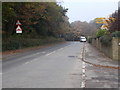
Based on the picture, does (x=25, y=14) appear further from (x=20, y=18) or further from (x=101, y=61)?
(x=101, y=61)

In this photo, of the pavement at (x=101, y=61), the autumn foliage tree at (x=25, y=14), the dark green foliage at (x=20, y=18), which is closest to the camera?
the pavement at (x=101, y=61)

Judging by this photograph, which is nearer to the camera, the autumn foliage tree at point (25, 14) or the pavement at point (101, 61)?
the pavement at point (101, 61)

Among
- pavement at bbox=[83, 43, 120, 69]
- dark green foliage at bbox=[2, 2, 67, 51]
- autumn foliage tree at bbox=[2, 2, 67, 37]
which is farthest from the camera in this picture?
dark green foliage at bbox=[2, 2, 67, 51]

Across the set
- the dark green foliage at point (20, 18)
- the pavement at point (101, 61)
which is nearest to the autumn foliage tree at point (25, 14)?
the dark green foliage at point (20, 18)

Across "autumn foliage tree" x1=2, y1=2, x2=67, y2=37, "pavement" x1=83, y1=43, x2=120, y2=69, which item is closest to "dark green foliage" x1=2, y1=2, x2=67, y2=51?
"autumn foliage tree" x1=2, y1=2, x2=67, y2=37

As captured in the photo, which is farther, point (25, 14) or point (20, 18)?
point (20, 18)

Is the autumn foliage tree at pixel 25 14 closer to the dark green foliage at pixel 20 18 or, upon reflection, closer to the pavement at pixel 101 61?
the dark green foliage at pixel 20 18

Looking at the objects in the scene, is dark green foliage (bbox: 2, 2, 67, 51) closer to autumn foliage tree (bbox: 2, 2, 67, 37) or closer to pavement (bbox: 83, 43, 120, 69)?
autumn foliage tree (bbox: 2, 2, 67, 37)

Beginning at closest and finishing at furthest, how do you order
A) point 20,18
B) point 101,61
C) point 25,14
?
point 101,61 → point 25,14 → point 20,18

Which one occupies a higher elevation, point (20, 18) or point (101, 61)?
point (20, 18)

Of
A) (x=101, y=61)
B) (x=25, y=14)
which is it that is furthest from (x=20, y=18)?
(x=101, y=61)

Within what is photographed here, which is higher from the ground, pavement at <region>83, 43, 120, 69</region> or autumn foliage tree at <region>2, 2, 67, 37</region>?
autumn foliage tree at <region>2, 2, 67, 37</region>

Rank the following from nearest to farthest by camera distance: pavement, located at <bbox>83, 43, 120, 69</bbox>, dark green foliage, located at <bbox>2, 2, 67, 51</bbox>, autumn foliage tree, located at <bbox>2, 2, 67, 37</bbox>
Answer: pavement, located at <bbox>83, 43, 120, 69</bbox> < autumn foliage tree, located at <bbox>2, 2, 67, 37</bbox> < dark green foliage, located at <bbox>2, 2, 67, 51</bbox>

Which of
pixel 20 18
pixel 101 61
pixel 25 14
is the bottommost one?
pixel 101 61
